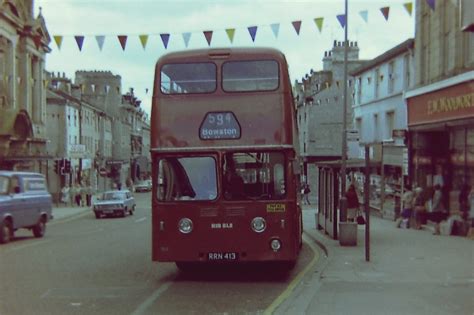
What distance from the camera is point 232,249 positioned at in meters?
12.2

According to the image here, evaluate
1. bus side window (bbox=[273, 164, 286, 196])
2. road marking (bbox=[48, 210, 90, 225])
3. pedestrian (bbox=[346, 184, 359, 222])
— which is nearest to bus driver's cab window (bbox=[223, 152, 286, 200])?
bus side window (bbox=[273, 164, 286, 196])

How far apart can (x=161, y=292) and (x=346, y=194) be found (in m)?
12.0

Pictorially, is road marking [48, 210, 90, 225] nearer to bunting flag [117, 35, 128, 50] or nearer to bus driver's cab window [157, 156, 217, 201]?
bunting flag [117, 35, 128, 50]

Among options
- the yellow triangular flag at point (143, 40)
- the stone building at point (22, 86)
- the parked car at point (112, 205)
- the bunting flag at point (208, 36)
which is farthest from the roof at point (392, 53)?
the stone building at point (22, 86)

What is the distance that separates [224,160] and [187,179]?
0.79 m

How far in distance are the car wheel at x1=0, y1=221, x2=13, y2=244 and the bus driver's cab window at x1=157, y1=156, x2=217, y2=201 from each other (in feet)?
33.6

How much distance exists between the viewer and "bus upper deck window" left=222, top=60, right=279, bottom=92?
1234 centimetres

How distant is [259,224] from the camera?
1220 cm

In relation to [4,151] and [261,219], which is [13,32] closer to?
[4,151]

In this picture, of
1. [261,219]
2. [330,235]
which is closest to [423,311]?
[261,219]

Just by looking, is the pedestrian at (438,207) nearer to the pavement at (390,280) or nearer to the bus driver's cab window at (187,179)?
the pavement at (390,280)

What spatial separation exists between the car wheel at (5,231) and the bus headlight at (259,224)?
11345 mm

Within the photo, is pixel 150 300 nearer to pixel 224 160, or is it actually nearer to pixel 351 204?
pixel 224 160

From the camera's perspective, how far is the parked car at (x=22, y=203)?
20.8 meters
